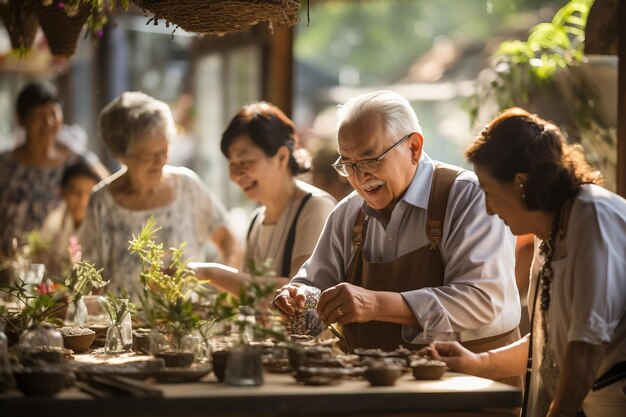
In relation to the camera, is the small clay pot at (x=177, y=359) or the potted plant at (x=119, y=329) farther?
the potted plant at (x=119, y=329)

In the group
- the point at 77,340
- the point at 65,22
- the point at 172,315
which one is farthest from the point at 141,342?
the point at 65,22

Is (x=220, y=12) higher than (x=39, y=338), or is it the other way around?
(x=220, y=12)

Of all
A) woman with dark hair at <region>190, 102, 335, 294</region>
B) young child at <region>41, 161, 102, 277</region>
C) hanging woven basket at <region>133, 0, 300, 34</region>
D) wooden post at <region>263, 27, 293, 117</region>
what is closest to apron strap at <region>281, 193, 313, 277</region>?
woman with dark hair at <region>190, 102, 335, 294</region>

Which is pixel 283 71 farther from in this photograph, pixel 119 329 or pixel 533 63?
pixel 119 329

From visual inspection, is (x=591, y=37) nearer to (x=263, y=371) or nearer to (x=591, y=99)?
(x=591, y=99)

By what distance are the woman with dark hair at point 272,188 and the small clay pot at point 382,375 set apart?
198 centimetres

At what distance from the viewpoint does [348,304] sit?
366cm

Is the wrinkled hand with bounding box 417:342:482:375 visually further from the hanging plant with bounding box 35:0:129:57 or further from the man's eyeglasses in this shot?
the hanging plant with bounding box 35:0:129:57

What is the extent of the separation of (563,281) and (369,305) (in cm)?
74

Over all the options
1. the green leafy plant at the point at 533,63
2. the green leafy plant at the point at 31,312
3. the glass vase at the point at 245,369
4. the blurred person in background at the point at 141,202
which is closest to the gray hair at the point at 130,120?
the blurred person in background at the point at 141,202

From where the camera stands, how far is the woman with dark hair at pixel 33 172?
26.4ft

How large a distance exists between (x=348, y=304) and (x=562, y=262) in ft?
2.54

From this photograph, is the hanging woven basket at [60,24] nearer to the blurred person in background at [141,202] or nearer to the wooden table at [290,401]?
the blurred person in background at [141,202]

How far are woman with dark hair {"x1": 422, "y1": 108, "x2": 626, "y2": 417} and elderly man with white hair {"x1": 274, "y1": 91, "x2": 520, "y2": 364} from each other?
329 millimetres
